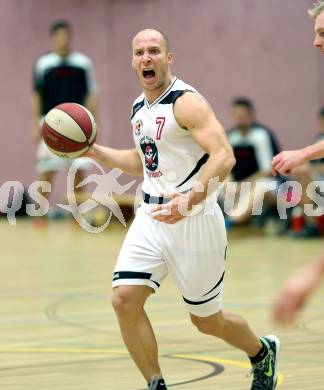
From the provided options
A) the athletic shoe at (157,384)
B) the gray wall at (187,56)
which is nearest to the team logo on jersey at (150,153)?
the athletic shoe at (157,384)

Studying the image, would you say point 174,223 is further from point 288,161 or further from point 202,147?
point 288,161

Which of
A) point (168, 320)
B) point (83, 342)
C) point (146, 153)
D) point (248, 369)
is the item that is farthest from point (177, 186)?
point (168, 320)

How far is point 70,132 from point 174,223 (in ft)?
3.71

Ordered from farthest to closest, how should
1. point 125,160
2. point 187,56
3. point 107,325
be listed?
point 187,56 < point 107,325 < point 125,160

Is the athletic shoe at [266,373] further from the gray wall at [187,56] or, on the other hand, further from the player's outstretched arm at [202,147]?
the gray wall at [187,56]

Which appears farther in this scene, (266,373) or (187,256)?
(266,373)

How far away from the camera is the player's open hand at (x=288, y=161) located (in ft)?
18.9

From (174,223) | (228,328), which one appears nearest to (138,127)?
(174,223)

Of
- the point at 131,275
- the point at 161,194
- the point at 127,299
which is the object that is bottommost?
the point at 127,299

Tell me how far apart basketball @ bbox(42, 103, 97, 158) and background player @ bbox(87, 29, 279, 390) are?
0.41 metres

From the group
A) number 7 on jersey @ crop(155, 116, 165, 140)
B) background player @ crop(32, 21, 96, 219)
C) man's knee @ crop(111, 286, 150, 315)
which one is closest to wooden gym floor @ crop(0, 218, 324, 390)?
man's knee @ crop(111, 286, 150, 315)

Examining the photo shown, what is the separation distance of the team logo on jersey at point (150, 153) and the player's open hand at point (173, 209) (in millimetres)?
395

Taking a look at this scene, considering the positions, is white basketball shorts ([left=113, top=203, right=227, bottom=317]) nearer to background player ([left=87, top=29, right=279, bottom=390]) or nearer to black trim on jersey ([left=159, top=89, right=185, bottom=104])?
background player ([left=87, top=29, right=279, bottom=390])

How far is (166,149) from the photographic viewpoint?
643 centimetres
